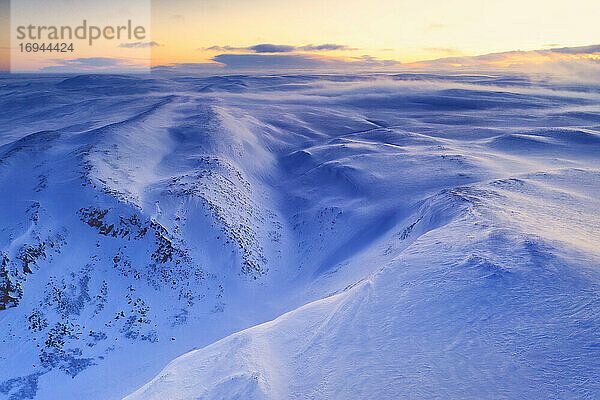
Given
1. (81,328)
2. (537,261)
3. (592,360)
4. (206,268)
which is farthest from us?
(206,268)

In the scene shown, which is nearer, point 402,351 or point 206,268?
point 402,351

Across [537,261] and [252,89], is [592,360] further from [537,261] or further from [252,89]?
[252,89]

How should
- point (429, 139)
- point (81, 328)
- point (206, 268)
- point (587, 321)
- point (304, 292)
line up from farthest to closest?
point (429, 139) → point (206, 268) → point (304, 292) → point (81, 328) → point (587, 321)

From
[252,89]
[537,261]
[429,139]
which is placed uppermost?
[252,89]

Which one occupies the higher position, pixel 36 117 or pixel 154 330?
pixel 36 117

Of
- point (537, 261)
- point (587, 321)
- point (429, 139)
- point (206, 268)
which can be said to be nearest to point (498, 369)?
point (587, 321)

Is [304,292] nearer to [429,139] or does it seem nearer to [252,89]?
[429,139]

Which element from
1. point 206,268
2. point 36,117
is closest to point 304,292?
point 206,268
